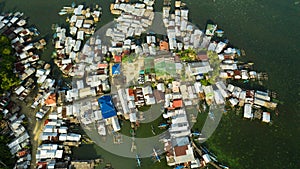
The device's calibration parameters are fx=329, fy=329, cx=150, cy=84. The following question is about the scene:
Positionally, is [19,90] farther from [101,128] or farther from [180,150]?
[180,150]

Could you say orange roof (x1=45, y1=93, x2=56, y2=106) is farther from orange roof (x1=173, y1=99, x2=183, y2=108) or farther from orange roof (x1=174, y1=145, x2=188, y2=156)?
orange roof (x1=174, y1=145, x2=188, y2=156)

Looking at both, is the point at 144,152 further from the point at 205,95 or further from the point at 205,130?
the point at 205,95

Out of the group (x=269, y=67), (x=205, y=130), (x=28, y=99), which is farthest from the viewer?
(x=269, y=67)

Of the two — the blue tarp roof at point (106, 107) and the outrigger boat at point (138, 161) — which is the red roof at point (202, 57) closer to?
the blue tarp roof at point (106, 107)

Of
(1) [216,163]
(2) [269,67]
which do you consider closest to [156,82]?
(1) [216,163]

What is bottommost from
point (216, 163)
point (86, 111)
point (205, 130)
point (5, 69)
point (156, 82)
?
point (216, 163)

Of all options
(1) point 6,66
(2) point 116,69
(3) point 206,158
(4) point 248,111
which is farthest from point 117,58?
(4) point 248,111

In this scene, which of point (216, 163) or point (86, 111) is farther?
point (86, 111)
